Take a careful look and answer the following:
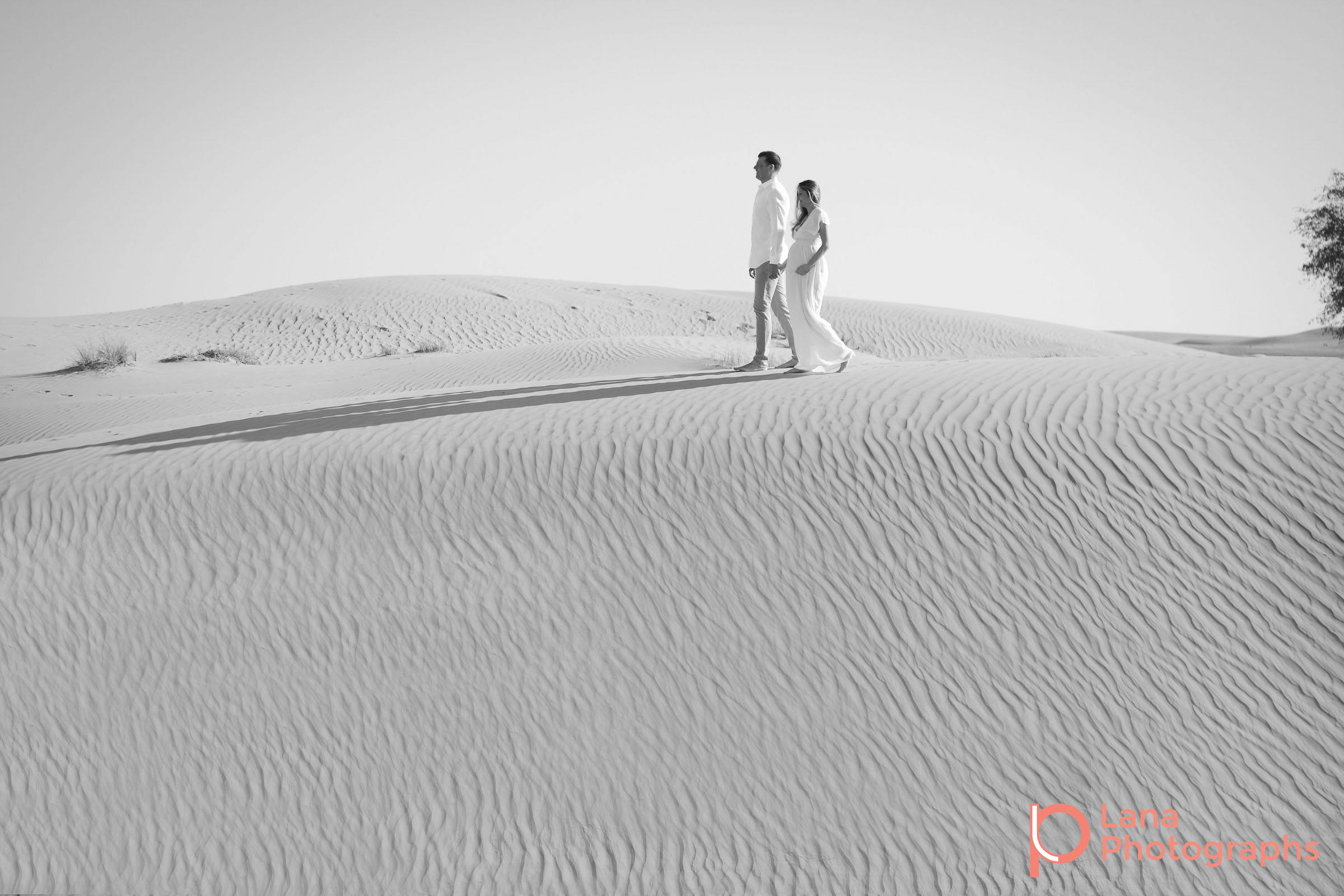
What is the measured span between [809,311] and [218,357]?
16960 mm

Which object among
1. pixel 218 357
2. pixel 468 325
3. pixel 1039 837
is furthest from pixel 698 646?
pixel 468 325

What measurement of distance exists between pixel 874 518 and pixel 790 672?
116 cm

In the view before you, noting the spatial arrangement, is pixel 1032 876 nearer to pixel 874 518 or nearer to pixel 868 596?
A: pixel 868 596

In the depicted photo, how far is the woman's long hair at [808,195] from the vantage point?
27.9ft

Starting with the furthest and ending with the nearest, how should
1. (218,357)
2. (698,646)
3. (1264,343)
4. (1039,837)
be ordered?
1. (1264,343)
2. (218,357)
3. (698,646)
4. (1039,837)

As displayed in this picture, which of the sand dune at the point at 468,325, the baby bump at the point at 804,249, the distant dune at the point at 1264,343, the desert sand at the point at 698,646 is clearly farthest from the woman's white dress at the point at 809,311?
the distant dune at the point at 1264,343

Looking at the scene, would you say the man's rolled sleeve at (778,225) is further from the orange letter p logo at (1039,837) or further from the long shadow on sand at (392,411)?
the orange letter p logo at (1039,837)

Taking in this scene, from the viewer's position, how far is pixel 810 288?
8.70m

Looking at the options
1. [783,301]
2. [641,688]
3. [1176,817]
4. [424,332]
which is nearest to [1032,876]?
[1176,817]

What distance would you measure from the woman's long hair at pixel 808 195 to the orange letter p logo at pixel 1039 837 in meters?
5.39

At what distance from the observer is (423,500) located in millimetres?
6426

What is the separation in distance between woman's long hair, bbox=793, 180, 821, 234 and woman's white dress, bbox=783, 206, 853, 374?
45 millimetres

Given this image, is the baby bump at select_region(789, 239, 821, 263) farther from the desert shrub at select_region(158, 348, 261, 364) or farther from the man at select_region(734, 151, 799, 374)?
the desert shrub at select_region(158, 348, 261, 364)

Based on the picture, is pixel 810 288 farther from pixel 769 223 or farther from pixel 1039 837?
pixel 1039 837
